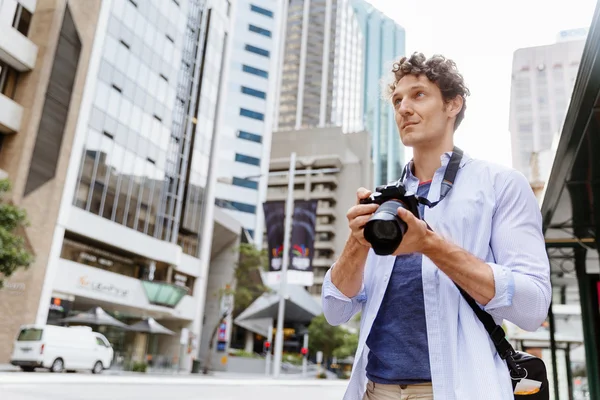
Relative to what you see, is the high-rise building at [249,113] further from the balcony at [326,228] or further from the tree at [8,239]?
the tree at [8,239]

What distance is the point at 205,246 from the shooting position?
40344 mm

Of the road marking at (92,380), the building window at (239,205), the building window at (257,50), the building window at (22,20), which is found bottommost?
the road marking at (92,380)

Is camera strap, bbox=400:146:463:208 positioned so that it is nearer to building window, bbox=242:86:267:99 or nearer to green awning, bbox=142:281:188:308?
green awning, bbox=142:281:188:308

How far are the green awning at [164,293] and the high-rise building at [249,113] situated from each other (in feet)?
85.9

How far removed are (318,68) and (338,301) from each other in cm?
12628

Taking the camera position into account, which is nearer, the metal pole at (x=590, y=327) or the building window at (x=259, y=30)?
the metal pole at (x=590, y=327)

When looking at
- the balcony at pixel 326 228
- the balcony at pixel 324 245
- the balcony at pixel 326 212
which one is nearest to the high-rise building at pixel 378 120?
the balcony at pixel 326 212

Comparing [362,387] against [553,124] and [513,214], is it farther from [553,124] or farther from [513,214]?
[553,124]

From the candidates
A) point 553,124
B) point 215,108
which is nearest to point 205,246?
point 215,108

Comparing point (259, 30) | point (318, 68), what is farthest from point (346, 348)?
point (318, 68)

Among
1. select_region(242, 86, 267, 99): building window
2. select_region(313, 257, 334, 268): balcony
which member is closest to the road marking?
select_region(242, 86, 267, 99): building window

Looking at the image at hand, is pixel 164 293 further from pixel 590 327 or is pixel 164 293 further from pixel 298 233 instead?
pixel 590 327

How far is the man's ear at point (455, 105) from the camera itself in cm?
169

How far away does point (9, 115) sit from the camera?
24.0 m
